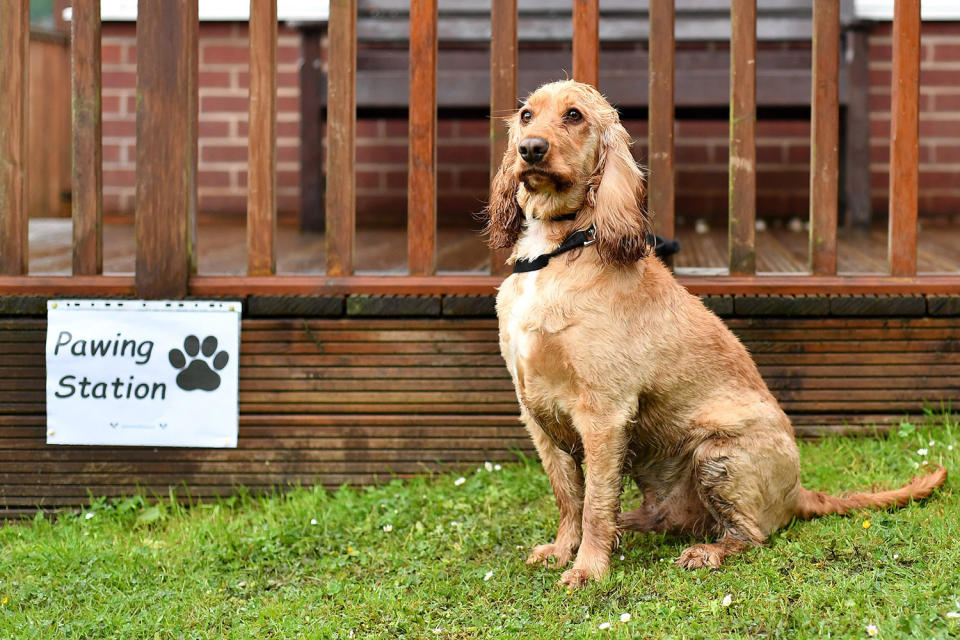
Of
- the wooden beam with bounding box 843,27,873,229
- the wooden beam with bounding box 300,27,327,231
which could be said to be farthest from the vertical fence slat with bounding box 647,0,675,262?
the wooden beam with bounding box 300,27,327,231

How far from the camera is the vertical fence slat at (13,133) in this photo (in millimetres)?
4320

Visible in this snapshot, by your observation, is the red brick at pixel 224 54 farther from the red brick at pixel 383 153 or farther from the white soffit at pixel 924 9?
the white soffit at pixel 924 9

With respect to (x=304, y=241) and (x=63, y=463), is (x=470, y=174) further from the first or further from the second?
(x=63, y=463)

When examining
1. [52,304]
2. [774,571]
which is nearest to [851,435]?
[774,571]

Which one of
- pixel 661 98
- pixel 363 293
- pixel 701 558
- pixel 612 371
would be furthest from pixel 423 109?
pixel 701 558

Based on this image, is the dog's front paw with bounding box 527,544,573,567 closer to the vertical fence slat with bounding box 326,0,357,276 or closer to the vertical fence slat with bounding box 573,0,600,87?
→ the vertical fence slat with bounding box 326,0,357,276

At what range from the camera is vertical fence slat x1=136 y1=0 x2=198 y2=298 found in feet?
14.2

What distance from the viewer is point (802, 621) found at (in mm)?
2906

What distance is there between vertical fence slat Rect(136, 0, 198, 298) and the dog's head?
1.65 m

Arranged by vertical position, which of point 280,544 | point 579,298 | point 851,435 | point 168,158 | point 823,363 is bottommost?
point 280,544

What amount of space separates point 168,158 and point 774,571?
284cm

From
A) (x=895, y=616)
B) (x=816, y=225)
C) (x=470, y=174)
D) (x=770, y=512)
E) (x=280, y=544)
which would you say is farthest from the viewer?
(x=470, y=174)

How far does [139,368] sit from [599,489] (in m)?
2.08

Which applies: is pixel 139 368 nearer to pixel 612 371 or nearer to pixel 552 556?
pixel 552 556
